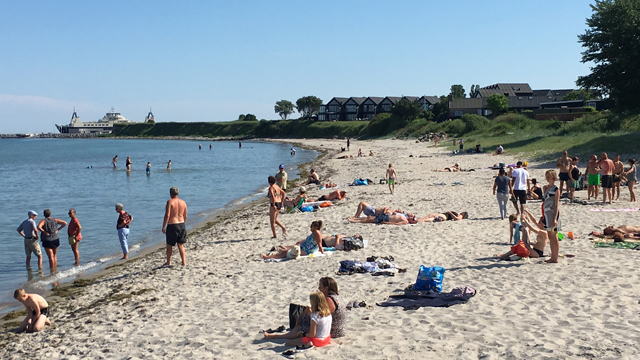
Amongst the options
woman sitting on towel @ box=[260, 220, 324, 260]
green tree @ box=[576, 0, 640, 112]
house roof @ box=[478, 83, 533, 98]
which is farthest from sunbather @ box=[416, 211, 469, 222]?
house roof @ box=[478, 83, 533, 98]

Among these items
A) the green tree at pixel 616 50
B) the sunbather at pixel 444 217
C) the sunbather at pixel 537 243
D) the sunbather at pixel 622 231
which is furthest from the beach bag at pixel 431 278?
the green tree at pixel 616 50

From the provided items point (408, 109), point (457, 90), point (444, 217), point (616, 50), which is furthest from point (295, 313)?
point (457, 90)

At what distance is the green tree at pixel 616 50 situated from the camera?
3247 centimetres

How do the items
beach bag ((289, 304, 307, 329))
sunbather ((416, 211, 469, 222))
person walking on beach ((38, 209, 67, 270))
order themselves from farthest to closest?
sunbather ((416, 211, 469, 222)) < person walking on beach ((38, 209, 67, 270)) < beach bag ((289, 304, 307, 329))

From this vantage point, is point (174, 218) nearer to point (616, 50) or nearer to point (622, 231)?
point (622, 231)

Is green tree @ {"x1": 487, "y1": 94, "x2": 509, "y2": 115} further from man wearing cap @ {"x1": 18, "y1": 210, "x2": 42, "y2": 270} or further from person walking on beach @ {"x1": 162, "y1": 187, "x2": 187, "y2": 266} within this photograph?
man wearing cap @ {"x1": 18, "y1": 210, "x2": 42, "y2": 270}

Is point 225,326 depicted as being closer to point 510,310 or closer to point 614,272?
point 510,310

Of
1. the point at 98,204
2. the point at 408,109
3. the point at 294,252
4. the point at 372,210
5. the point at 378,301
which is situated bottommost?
the point at 98,204

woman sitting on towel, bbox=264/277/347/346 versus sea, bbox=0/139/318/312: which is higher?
woman sitting on towel, bbox=264/277/347/346

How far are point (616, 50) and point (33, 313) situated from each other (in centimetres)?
3470

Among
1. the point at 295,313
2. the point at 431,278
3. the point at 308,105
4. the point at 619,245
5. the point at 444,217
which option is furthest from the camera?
the point at 308,105

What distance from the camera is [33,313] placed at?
29.7 ft

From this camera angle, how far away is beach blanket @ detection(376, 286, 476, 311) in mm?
8039

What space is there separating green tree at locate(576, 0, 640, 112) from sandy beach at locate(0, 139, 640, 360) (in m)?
22.6
